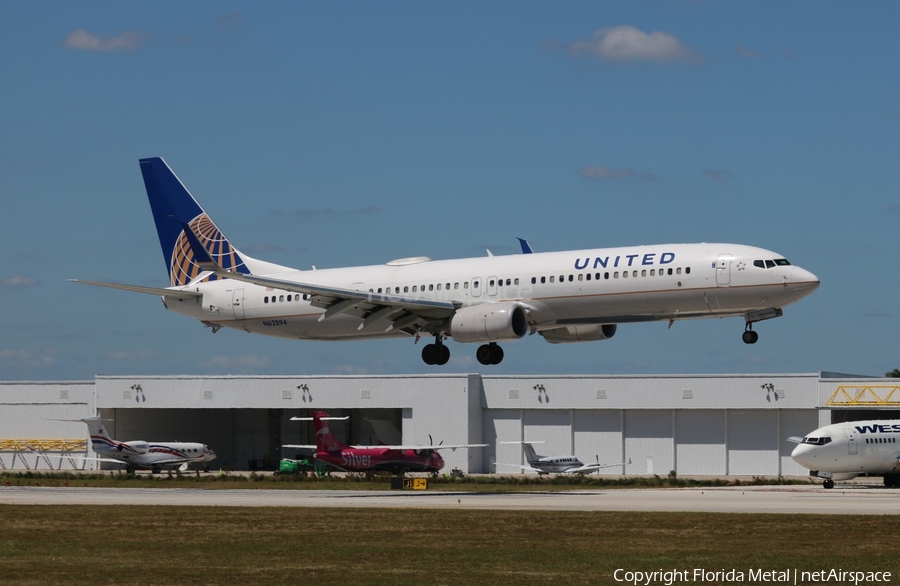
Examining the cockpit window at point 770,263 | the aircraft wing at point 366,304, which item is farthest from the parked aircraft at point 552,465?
the cockpit window at point 770,263

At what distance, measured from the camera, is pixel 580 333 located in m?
59.9

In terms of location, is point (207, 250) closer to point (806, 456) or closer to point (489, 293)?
point (489, 293)

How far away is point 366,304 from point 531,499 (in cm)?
1270

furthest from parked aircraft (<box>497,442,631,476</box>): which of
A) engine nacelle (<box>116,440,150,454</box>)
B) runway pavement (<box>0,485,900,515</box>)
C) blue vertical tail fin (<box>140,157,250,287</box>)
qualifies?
blue vertical tail fin (<box>140,157,250,287</box>)

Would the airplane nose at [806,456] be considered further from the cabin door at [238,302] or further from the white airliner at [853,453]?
the cabin door at [238,302]

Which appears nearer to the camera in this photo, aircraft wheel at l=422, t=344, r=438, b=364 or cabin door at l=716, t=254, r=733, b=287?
cabin door at l=716, t=254, r=733, b=287

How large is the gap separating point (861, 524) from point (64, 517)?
29.8 meters

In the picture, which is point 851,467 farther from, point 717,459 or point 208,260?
point 208,260

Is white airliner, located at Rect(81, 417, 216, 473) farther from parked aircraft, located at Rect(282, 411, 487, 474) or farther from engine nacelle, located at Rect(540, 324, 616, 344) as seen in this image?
engine nacelle, located at Rect(540, 324, 616, 344)

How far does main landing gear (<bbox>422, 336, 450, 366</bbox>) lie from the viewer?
61.1 metres

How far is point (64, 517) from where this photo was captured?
51031 mm

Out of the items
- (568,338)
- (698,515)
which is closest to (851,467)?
(568,338)

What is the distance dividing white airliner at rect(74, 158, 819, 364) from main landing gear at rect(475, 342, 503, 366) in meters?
0.05

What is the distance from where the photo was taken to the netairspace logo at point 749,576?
100 feet
